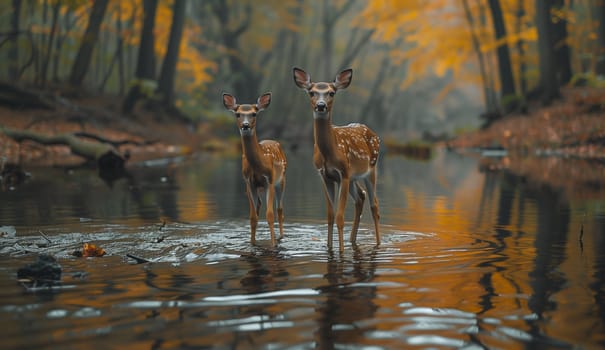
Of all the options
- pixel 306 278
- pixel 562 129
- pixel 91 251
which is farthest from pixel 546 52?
pixel 306 278

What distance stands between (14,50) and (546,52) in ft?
73.4

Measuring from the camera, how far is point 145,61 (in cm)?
4081

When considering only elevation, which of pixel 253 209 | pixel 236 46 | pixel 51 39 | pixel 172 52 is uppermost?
pixel 236 46

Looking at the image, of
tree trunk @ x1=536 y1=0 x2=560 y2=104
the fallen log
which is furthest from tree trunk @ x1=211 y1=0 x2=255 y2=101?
the fallen log

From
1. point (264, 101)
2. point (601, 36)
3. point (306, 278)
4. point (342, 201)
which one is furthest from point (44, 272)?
point (601, 36)

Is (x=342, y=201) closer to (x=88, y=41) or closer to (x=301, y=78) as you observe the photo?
(x=301, y=78)

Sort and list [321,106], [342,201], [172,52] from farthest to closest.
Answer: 1. [172,52]
2. [342,201]
3. [321,106]

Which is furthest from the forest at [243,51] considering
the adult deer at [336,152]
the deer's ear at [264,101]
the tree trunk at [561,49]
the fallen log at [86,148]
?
the adult deer at [336,152]

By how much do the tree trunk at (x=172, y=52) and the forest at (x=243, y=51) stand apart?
0.05 m

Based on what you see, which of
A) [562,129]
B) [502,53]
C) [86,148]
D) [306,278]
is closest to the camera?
[306,278]

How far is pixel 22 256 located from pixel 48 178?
39.4 ft

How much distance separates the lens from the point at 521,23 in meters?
43.6

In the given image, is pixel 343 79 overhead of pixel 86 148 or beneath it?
overhead

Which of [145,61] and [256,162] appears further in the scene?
[145,61]
